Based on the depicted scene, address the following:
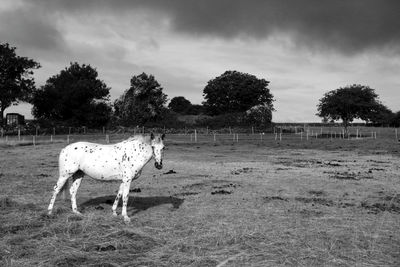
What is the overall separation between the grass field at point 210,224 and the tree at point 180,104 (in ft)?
443

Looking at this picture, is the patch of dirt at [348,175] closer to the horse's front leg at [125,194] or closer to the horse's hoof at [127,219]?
the horse's front leg at [125,194]

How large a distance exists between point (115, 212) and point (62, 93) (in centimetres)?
8487

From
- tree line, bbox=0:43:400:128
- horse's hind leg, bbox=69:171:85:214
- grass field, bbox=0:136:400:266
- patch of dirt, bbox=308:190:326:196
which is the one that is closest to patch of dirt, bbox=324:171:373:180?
grass field, bbox=0:136:400:266

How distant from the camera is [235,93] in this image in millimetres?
120125

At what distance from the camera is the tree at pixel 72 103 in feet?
299

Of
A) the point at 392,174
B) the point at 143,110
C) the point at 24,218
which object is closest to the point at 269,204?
the point at 24,218

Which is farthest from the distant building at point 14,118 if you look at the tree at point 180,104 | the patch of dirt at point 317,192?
the patch of dirt at point 317,192

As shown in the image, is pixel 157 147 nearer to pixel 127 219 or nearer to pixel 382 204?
pixel 127 219

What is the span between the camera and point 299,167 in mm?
25469

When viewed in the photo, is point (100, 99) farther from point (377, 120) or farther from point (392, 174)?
point (392, 174)

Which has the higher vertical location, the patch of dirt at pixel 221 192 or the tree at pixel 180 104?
the tree at pixel 180 104

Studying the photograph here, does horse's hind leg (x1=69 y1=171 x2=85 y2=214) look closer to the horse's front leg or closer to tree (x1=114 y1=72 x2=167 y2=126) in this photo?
the horse's front leg

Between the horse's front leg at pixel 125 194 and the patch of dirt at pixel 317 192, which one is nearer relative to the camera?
the horse's front leg at pixel 125 194

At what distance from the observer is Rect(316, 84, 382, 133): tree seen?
89.2 meters
